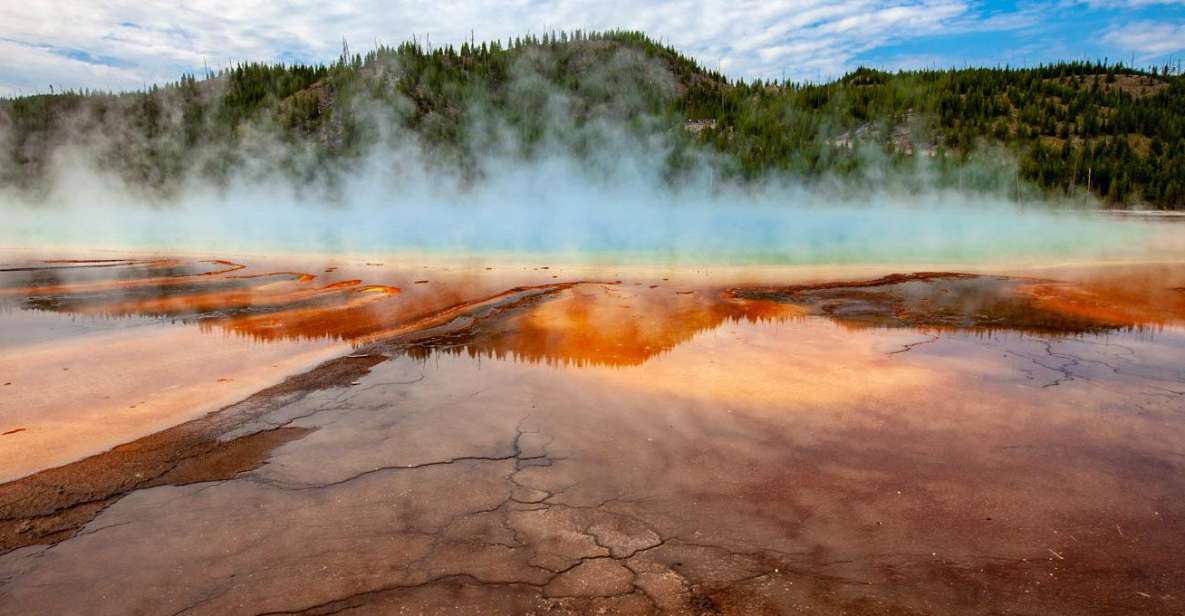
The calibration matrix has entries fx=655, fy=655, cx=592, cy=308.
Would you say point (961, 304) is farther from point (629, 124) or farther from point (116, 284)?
point (629, 124)

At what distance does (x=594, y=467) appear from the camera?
15.2 ft

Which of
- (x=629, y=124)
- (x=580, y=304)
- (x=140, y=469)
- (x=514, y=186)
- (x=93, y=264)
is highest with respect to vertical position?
(x=629, y=124)

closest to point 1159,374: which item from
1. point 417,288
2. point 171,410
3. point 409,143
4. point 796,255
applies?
point 171,410

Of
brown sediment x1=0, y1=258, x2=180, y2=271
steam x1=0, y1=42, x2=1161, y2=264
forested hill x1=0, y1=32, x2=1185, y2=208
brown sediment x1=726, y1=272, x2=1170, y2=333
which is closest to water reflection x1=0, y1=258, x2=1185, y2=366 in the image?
brown sediment x1=726, y1=272, x2=1170, y2=333

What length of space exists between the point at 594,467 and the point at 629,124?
81.8m

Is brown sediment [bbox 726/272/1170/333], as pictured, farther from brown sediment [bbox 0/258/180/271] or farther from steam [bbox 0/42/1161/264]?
steam [bbox 0/42/1161/264]

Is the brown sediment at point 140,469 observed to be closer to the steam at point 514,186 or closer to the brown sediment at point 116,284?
the brown sediment at point 116,284

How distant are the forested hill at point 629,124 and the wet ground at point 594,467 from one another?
66820mm

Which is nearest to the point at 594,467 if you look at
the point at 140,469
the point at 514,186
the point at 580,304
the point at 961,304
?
the point at 140,469

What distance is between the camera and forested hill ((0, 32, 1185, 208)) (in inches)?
2724

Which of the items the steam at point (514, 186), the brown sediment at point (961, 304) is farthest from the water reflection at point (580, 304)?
the steam at point (514, 186)

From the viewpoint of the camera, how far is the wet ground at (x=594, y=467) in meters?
3.25

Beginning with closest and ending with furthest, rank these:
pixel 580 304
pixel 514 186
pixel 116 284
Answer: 1. pixel 580 304
2. pixel 116 284
3. pixel 514 186

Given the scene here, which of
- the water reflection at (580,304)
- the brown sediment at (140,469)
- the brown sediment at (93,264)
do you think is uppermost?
the brown sediment at (93,264)
